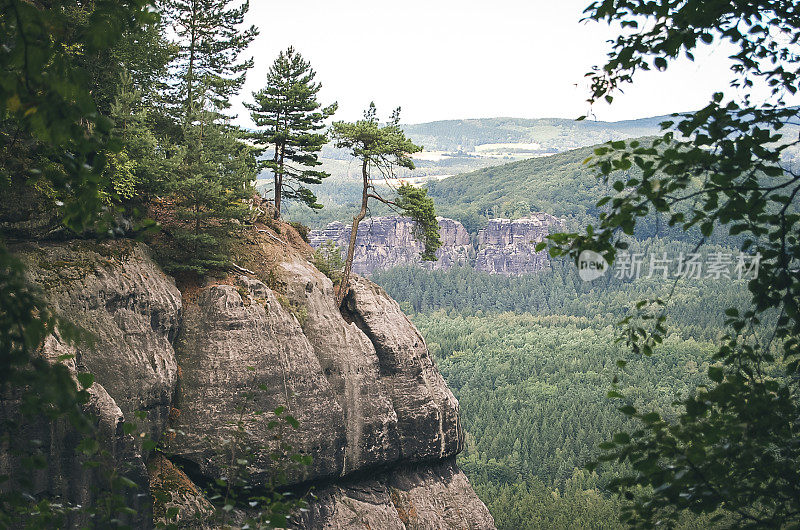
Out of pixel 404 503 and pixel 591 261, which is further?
pixel 404 503

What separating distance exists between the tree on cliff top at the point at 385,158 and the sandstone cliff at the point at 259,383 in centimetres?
283

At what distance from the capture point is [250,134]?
76.3 ft

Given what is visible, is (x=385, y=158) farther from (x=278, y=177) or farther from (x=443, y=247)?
(x=443, y=247)

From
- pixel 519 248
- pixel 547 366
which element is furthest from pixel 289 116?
pixel 519 248

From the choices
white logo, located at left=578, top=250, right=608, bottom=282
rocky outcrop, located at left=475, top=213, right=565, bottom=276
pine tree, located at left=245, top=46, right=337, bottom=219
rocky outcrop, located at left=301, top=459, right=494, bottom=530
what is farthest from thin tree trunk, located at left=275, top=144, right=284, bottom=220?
rocky outcrop, located at left=475, top=213, right=565, bottom=276

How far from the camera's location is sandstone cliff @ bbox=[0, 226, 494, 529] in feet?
44.8

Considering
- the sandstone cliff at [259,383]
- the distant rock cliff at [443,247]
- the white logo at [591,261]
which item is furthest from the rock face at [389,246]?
the white logo at [591,261]

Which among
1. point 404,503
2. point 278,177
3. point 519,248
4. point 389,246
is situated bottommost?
point 389,246

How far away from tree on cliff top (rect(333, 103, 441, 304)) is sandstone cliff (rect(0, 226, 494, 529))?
2.83 meters

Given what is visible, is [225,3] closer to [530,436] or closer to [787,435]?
[787,435]

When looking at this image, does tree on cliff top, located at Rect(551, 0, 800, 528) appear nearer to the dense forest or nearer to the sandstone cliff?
the sandstone cliff

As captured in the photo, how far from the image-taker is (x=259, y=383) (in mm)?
11602

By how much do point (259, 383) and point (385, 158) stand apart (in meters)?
13.7

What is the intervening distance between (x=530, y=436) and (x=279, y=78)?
213 ft
